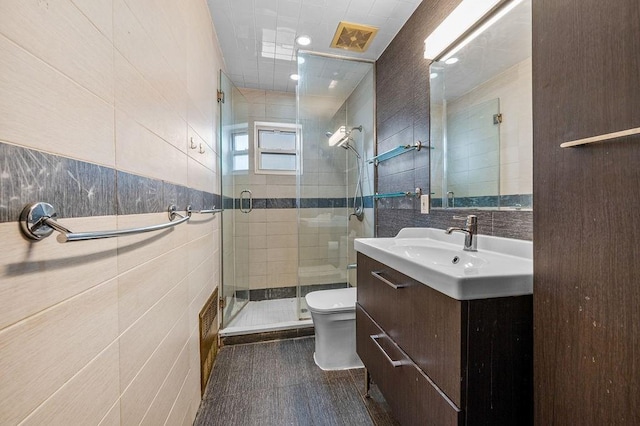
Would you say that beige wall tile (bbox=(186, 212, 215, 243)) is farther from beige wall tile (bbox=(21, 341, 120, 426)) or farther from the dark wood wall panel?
the dark wood wall panel

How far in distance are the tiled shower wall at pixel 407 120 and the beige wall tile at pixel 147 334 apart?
1.39 metres

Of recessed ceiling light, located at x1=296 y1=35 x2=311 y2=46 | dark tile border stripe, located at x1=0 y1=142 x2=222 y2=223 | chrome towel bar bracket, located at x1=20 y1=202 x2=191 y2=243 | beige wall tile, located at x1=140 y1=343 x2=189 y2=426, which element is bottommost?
beige wall tile, located at x1=140 y1=343 x2=189 y2=426

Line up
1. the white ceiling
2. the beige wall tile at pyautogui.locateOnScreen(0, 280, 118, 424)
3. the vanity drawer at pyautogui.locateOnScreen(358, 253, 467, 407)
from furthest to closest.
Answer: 1. the white ceiling
2. the vanity drawer at pyautogui.locateOnScreen(358, 253, 467, 407)
3. the beige wall tile at pyautogui.locateOnScreen(0, 280, 118, 424)

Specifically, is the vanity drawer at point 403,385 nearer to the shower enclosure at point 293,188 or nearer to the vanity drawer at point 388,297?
the vanity drawer at point 388,297

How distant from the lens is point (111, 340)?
25.2 inches

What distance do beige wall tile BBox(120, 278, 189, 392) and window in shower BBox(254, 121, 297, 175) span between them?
1.98 metres

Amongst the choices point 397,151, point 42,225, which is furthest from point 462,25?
point 42,225

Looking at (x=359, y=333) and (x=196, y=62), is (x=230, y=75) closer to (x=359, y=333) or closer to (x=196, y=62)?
(x=196, y=62)

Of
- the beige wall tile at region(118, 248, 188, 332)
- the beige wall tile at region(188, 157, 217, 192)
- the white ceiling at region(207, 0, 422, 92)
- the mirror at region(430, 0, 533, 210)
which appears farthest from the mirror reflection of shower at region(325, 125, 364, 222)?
the beige wall tile at region(118, 248, 188, 332)

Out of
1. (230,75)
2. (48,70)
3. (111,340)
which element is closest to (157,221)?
(111,340)

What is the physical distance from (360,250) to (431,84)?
3.62 ft

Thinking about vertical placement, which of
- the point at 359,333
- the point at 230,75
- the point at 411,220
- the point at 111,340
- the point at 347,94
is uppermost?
the point at 230,75

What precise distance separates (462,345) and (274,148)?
2666 mm

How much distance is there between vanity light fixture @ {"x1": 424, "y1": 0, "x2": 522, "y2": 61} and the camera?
117cm
